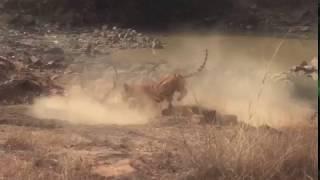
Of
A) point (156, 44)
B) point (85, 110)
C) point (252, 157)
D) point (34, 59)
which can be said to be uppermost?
point (252, 157)

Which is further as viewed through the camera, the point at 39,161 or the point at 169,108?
the point at 169,108

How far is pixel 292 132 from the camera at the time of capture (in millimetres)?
6723

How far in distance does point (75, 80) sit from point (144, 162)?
7869mm

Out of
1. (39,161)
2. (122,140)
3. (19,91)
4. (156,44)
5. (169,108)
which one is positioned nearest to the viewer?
(39,161)

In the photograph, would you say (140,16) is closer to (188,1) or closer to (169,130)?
(188,1)

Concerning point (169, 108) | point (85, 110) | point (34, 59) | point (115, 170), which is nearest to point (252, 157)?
point (115, 170)

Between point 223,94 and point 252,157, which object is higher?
point 252,157

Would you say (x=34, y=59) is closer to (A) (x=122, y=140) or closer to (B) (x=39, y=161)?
(A) (x=122, y=140)

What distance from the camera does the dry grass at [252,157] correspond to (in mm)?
5773

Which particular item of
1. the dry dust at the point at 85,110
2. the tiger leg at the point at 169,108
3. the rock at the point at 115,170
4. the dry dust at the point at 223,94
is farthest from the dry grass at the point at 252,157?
the tiger leg at the point at 169,108

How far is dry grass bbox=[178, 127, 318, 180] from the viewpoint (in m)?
5.77

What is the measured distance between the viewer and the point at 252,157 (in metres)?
5.79

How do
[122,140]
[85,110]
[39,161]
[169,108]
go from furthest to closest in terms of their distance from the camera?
[85,110], [169,108], [122,140], [39,161]

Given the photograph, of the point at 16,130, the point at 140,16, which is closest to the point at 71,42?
the point at 140,16
